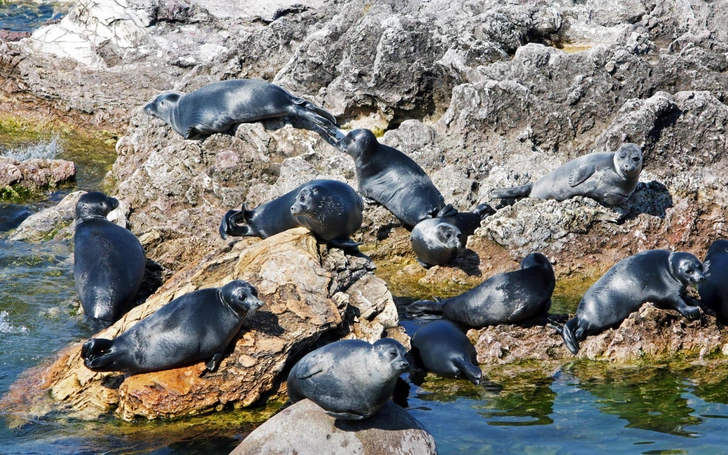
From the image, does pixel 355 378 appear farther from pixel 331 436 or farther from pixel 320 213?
pixel 320 213

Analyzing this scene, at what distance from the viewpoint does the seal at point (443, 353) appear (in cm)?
612

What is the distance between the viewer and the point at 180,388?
5.50 meters

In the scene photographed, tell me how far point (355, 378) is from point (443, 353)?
1.64 m

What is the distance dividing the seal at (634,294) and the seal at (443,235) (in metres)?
1.70

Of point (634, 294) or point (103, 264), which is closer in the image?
point (634, 294)

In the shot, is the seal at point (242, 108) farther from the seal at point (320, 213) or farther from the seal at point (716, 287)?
the seal at point (716, 287)

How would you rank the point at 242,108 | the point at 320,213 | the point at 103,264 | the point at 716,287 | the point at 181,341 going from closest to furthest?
1. the point at 181,341
2. the point at 320,213
3. the point at 716,287
4. the point at 103,264
5. the point at 242,108

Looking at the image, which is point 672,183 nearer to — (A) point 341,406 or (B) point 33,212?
(A) point 341,406

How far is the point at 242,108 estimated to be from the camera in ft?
32.3

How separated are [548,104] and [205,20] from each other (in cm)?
855

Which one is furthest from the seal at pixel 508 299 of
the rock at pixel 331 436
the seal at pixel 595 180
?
the rock at pixel 331 436

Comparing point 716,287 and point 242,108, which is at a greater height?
point 716,287

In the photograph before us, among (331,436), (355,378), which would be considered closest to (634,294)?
(355,378)

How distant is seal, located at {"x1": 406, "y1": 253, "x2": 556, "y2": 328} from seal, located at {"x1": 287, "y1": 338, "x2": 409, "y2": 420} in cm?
219
